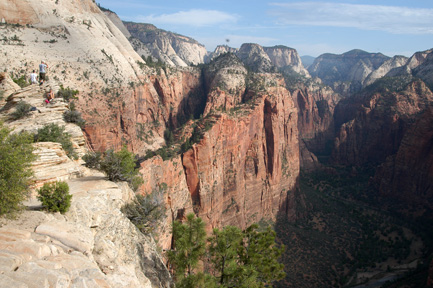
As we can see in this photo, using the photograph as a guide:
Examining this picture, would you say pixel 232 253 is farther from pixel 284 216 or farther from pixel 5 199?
pixel 284 216

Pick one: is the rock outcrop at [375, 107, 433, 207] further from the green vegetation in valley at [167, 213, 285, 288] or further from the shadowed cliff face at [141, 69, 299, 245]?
the green vegetation in valley at [167, 213, 285, 288]

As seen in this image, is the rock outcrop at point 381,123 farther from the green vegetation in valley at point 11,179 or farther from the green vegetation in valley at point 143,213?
the green vegetation in valley at point 11,179

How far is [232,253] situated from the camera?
18906mm

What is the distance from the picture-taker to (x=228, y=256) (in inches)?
749

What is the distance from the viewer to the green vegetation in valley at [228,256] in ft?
59.4

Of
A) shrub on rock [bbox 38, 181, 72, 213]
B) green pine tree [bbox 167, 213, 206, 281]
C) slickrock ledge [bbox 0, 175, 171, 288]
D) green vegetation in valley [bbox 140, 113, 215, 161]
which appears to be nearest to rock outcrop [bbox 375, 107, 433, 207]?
green vegetation in valley [bbox 140, 113, 215, 161]

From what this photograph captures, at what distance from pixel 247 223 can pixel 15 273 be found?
48.3 meters

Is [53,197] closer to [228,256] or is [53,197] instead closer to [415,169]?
[228,256]

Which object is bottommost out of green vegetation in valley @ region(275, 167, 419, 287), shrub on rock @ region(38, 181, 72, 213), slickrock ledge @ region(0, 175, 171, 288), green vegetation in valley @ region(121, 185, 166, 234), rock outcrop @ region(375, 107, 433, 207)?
green vegetation in valley @ region(275, 167, 419, 287)

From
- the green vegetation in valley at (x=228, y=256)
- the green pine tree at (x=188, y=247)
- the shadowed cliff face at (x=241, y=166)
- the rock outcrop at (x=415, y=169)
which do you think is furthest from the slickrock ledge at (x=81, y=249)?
the rock outcrop at (x=415, y=169)

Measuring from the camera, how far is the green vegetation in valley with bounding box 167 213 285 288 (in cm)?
1811

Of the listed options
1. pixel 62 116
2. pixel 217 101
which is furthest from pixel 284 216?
pixel 62 116

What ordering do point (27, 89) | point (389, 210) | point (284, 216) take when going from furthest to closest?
point (389, 210)
point (284, 216)
point (27, 89)

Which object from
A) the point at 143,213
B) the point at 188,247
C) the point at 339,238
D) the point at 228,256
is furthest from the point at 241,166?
the point at 143,213
